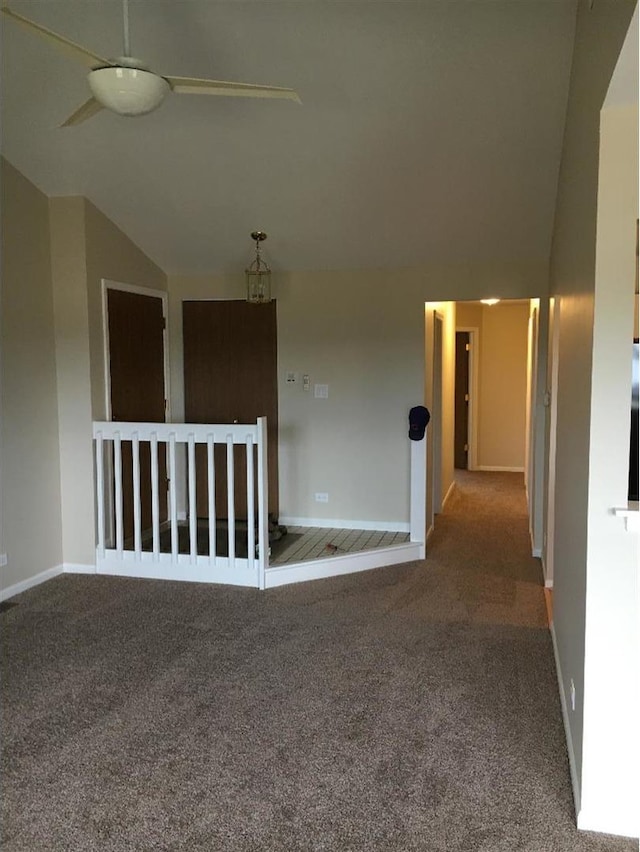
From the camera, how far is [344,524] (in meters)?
6.01

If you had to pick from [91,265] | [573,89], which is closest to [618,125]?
[573,89]

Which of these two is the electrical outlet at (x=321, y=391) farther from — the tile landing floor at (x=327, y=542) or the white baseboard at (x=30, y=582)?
the white baseboard at (x=30, y=582)

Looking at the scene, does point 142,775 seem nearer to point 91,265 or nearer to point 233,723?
point 233,723

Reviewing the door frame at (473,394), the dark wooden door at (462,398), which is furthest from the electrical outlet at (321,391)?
the dark wooden door at (462,398)

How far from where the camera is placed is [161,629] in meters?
3.97

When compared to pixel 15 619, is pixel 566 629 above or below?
above

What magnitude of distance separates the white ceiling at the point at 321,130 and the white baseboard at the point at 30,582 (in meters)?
2.68

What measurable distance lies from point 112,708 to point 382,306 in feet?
12.6

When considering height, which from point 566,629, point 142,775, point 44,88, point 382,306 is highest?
point 44,88

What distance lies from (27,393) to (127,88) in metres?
2.69

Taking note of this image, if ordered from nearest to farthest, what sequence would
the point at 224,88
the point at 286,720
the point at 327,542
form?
the point at 224,88 → the point at 286,720 → the point at 327,542

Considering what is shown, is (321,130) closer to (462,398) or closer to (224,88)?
(224,88)

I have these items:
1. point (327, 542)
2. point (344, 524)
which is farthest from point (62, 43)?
point (344, 524)

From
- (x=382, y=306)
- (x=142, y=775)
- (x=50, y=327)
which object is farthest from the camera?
(x=382, y=306)
